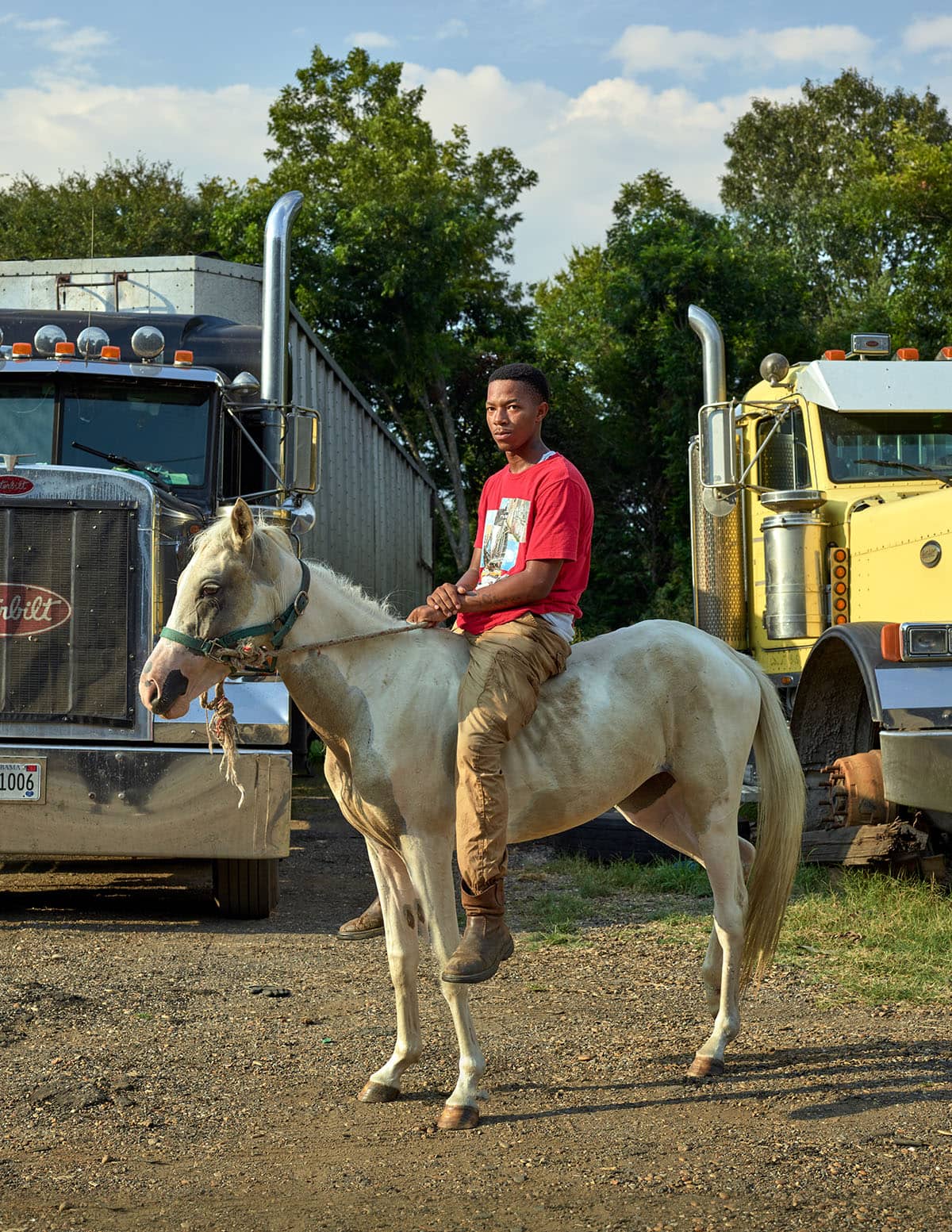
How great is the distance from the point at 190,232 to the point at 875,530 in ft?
101

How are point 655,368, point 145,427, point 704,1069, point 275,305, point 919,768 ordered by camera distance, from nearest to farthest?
1. point 704,1069
2. point 919,768
3. point 145,427
4. point 275,305
5. point 655,368

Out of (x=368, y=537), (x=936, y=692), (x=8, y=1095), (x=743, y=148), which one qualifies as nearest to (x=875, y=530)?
(x=936, y=692)

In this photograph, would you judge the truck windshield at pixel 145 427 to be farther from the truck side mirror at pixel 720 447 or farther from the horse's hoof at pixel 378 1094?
the horse's hoof at pixel 378 1094

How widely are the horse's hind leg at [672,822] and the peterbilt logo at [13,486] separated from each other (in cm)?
344

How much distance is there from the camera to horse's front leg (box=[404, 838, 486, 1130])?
4176 millimetres

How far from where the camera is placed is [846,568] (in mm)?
8500

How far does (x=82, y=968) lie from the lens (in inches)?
233

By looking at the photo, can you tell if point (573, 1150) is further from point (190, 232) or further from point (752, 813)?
point (190, 232)

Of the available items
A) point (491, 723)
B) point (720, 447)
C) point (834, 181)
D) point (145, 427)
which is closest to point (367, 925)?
point (491, 723)

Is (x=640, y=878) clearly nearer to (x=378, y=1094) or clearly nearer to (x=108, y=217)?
(x=378, y=1094)

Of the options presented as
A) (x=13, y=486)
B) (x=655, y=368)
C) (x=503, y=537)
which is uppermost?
(x=655, y=368)

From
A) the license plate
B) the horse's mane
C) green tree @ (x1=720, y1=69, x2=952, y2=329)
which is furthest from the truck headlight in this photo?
green tree @ (x1=720, y1=69, x2=952, y2=329)

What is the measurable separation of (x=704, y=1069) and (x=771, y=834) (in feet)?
2.98

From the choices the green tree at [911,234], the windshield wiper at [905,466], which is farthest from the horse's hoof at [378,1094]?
the green tree at [911,234]
